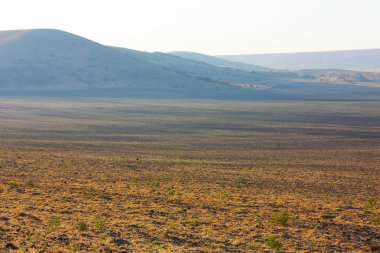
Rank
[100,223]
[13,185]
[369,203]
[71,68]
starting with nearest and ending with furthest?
1. [100,223]
2. [369,203]
3. [13,185]
4. [71,68]

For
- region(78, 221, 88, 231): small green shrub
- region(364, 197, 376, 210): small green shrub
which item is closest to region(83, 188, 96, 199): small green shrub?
region(78, 221, 88, 231): small green shrub

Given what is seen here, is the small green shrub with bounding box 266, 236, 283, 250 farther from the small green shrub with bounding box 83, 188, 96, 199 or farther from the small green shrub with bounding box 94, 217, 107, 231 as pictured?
the small green shrub with bounding box 83, 188, 96, 199

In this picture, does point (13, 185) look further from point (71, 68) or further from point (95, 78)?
point (71, 68)

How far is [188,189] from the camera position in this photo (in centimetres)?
2184

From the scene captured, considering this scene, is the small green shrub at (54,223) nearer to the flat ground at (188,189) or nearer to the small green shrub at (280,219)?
the flat ground at (188,189)

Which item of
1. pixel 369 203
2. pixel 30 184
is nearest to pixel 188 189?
pixel 30 184

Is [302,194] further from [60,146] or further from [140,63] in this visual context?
[140,63]

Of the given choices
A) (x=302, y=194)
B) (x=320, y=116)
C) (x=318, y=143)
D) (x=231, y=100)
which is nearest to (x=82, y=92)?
(x=231, y=100)

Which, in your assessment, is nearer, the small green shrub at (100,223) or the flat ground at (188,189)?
the flat ground at (188,189)

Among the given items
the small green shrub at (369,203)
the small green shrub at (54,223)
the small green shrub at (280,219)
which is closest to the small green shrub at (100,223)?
the small green shrub at (54,223)

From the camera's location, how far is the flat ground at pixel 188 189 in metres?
13.6

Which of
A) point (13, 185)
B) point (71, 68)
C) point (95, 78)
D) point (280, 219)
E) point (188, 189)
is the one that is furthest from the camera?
point (71, 68)

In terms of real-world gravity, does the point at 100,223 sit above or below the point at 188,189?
above

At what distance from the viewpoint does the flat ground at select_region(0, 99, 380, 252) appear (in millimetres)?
13642
